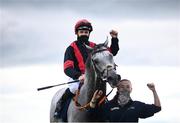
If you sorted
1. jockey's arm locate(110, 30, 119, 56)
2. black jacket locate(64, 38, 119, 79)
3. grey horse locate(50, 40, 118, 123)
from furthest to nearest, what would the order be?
1. jockey's arm locate(110, 30, 119, 56)
2. black jacket locate(64, 38, 119, 79)
3. grey horse locate(50, 40, 118, 123)

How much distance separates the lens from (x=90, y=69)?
15.1m

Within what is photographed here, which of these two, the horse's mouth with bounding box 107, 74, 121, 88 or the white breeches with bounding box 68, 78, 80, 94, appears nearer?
the horse's mouth with bounding box 107, 74, 121, 88

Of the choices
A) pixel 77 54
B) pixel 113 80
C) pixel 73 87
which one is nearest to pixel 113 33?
pixel 77 54

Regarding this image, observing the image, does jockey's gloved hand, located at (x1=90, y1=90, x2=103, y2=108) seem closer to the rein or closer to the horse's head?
the rein

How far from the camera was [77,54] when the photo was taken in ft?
52.1

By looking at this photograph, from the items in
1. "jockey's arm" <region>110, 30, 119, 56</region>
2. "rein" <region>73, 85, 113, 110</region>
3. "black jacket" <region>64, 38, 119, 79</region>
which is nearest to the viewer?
"rein" <region>73, 85, 113, 110</region>

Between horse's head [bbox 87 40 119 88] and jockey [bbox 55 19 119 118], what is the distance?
2.07 feet

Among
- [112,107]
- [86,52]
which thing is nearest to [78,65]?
[86,52]

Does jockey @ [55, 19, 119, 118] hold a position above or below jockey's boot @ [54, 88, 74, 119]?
above

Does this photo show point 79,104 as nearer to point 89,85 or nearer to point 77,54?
point 89,85

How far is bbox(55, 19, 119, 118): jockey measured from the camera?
15.7 meters

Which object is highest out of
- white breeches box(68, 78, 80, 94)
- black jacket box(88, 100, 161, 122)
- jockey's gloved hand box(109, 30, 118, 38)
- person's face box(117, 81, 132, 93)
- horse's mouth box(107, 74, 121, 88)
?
jockey's gloved hand box(109, 30, 118, 38)

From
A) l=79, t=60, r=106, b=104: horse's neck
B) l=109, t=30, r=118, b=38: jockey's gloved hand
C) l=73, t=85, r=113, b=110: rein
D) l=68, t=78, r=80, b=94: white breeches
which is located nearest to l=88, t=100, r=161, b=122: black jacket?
l=73, t=85, r=113, b=110: rein

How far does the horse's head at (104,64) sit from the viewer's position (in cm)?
1457
